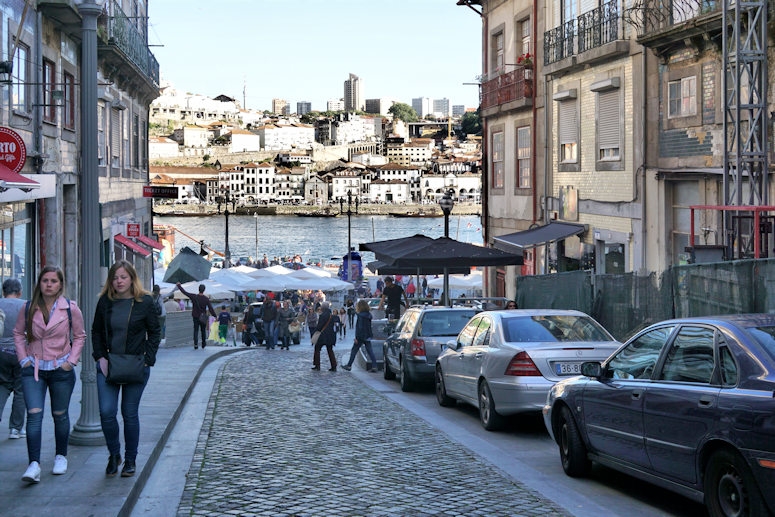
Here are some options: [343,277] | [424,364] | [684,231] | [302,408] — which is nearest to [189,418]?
[302,408]

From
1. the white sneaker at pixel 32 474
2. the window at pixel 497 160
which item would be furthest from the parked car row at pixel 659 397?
the window at pixel 497 160

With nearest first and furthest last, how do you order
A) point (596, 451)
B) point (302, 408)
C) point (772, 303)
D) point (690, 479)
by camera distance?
point (690, 479) < point (596, 451) < point (772, 303) < point (302, 408)

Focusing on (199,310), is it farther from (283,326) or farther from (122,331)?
(122,331)

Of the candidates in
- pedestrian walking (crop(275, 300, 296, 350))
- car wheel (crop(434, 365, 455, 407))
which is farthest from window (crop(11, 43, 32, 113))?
pedestrian walking (crop(275, 300, 296, 350))

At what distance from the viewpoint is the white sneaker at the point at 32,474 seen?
317 inches

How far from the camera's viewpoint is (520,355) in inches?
462

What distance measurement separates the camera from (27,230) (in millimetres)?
20109

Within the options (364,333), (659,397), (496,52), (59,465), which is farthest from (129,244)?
(659,397)

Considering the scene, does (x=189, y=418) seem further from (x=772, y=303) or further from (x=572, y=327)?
(x=772, y=303)

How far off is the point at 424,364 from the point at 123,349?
29.2 ft

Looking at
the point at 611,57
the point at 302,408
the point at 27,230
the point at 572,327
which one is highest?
the point at 611,57

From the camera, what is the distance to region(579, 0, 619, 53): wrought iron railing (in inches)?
897

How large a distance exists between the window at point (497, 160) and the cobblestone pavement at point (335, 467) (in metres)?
17.6

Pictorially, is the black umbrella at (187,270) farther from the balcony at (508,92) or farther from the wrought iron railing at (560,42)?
the wrought iron railing at (560,42)
